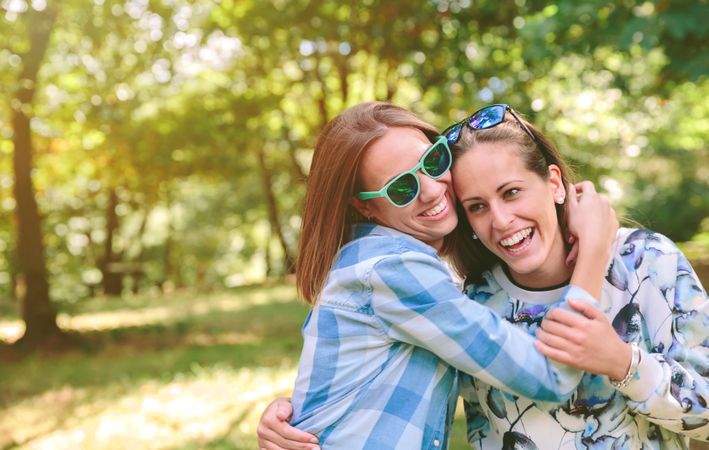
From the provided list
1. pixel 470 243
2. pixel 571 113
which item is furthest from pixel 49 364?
pixel 470 243

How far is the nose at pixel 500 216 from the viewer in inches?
80.2

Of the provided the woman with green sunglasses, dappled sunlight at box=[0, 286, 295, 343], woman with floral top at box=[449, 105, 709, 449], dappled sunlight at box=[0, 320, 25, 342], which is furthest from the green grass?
the woman with green sunglasses

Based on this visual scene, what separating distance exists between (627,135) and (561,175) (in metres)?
Answer: 9.79

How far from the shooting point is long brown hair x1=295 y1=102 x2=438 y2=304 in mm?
2176

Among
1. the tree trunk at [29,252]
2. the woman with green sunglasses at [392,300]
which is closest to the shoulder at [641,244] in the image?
the woman with green sunglasses at [392,300]

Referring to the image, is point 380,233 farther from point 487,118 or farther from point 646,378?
point 646,378

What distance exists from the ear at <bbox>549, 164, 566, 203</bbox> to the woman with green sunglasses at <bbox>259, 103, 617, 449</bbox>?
113 mm

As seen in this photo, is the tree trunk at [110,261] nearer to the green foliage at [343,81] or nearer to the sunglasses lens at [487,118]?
the green foliage at [343,81]

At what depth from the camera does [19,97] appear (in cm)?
1015

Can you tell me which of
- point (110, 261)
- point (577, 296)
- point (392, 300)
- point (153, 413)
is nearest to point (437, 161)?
point (392, 300)

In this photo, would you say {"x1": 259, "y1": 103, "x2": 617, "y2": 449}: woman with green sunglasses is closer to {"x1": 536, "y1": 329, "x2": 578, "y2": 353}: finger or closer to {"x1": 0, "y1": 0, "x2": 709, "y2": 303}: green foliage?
{"x1": 536, "y1": 329, "x2": 578, "y2": 353}: finger

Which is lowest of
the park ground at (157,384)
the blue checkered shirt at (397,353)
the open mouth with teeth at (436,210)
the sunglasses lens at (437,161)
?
the park ground at (157,384)

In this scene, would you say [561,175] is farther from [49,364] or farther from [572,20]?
[49,364]

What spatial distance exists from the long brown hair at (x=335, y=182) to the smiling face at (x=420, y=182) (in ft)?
0.11
